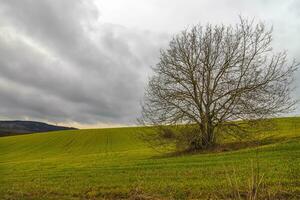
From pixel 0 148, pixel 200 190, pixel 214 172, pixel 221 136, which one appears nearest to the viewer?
pixel 200 190

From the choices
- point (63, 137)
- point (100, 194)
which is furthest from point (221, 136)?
point (63, 137)

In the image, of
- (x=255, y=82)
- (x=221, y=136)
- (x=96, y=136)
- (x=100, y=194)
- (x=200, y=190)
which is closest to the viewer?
(x=200, y=190)

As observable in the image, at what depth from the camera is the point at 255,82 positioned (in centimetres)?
3067

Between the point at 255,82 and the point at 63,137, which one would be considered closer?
the point at 255,82

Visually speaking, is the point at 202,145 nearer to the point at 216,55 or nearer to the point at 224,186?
the point at 216,55

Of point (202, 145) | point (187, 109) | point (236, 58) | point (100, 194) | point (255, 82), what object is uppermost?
point (236, 58)

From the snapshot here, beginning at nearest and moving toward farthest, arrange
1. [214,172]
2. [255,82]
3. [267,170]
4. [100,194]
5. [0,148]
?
1. [100,194]
2. [267,170]
3. [214,172]
4. [255,82]
5. [0,148]

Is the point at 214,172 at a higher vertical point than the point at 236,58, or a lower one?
lower

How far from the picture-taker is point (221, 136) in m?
32.8

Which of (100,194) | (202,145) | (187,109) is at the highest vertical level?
(187,109)

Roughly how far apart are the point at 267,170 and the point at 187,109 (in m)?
17.8

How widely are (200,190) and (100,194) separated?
4056 mm

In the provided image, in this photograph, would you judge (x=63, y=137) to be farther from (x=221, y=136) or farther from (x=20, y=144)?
(x=221, y=136)

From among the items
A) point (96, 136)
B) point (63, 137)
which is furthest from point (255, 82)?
point (63, 137)
